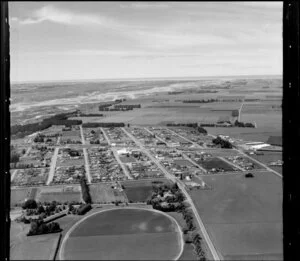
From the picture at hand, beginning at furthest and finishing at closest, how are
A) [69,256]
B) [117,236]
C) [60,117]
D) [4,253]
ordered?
[60,117]
[117,236]
[69,256]
[4,253]

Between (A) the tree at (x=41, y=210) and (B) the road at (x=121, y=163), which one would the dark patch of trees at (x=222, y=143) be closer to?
(B) the road at (x=121, y=163)

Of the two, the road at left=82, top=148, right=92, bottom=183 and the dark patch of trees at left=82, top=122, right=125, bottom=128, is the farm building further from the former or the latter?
the dark patch of trees at left=82, top=122, right=125, bottom=128

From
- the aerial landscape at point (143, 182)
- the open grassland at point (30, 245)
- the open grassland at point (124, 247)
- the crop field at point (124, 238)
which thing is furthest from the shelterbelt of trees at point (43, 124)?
the open grassland at point (124, 247)

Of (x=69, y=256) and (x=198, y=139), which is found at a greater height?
(x=198, y=139)

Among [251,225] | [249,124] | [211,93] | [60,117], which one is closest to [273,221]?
[251,225]

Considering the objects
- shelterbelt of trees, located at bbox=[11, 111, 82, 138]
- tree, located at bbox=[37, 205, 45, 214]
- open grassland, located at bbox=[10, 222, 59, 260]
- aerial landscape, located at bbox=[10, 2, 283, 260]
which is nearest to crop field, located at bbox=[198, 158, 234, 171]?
aerial landscape, located at bbox=[10, 2, 283, 260]

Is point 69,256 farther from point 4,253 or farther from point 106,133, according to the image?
point 106,133
